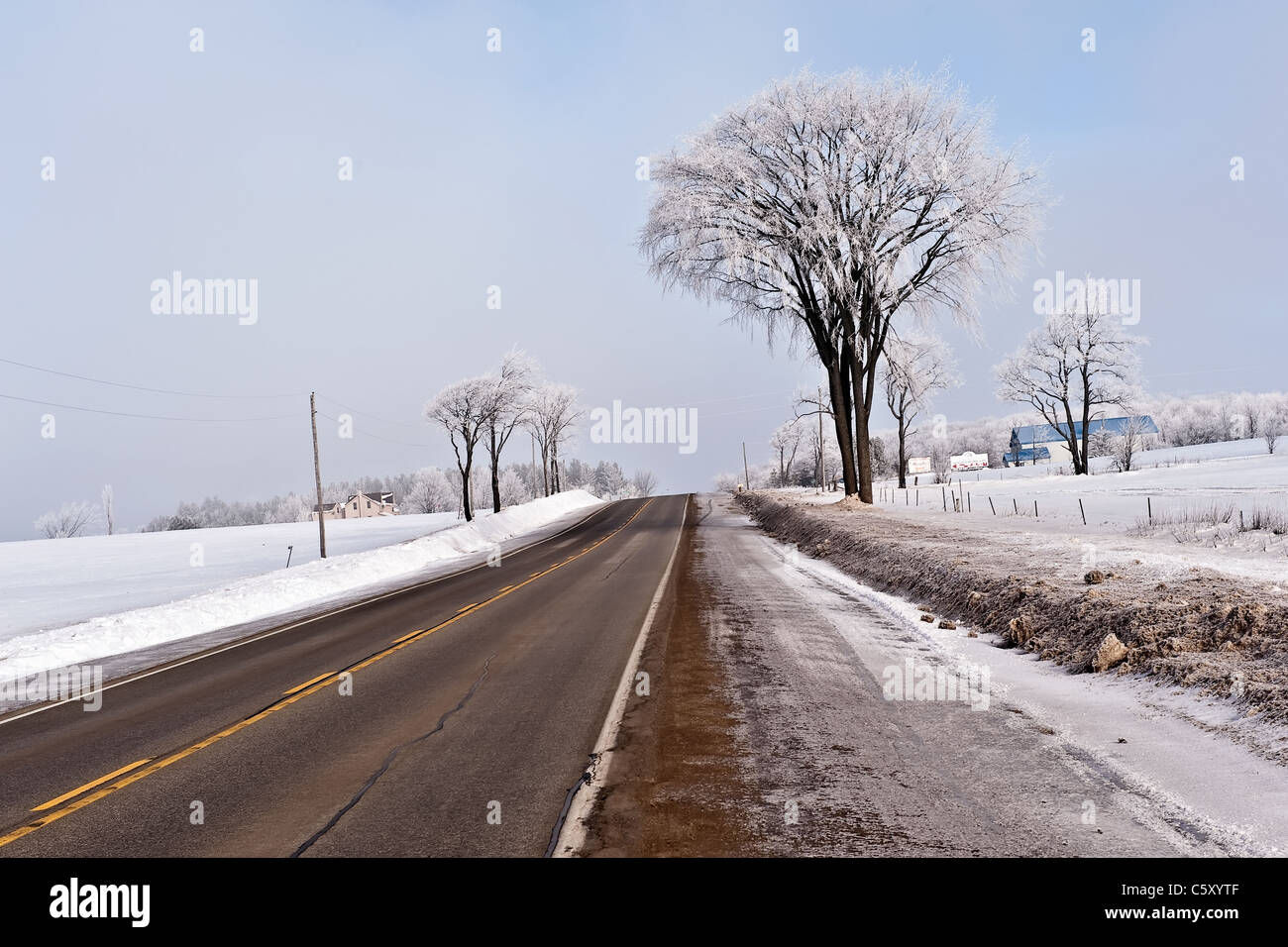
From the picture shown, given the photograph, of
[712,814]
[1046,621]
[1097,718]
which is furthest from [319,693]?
[1046,621]

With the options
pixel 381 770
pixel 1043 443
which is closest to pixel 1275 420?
pixel 1043 443

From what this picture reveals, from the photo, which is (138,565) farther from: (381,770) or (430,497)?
(430,497)

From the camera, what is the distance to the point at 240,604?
59.8 ft

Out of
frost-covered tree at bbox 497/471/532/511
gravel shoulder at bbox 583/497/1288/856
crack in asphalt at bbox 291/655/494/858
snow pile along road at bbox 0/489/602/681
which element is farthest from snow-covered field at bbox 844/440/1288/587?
frost-covered tree at bbox 497/471/532/511

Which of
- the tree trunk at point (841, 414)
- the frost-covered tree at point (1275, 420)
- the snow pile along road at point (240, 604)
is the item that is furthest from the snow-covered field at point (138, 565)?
the frost-covered tree at point (1275, 420)

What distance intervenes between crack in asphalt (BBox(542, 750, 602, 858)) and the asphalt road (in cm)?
4

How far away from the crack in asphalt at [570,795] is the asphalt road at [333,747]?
0.04 m

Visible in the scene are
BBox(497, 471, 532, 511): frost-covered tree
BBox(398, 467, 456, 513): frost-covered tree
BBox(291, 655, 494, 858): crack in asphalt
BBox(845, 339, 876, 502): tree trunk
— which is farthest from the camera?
BBox(497, 471, 532, 511): frost-covered tree

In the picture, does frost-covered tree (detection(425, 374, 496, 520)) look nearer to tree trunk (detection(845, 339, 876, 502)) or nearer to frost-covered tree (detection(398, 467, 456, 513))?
tree trunk (detection(845, 339, 876, 502))

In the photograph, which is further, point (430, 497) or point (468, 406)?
point (430, 497)

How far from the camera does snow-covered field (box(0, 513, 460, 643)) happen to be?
24719mm

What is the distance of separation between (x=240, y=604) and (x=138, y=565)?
92.4 ft

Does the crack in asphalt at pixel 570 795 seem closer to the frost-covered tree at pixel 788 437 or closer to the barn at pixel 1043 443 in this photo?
the frost-covered tree at pixel 788 437
